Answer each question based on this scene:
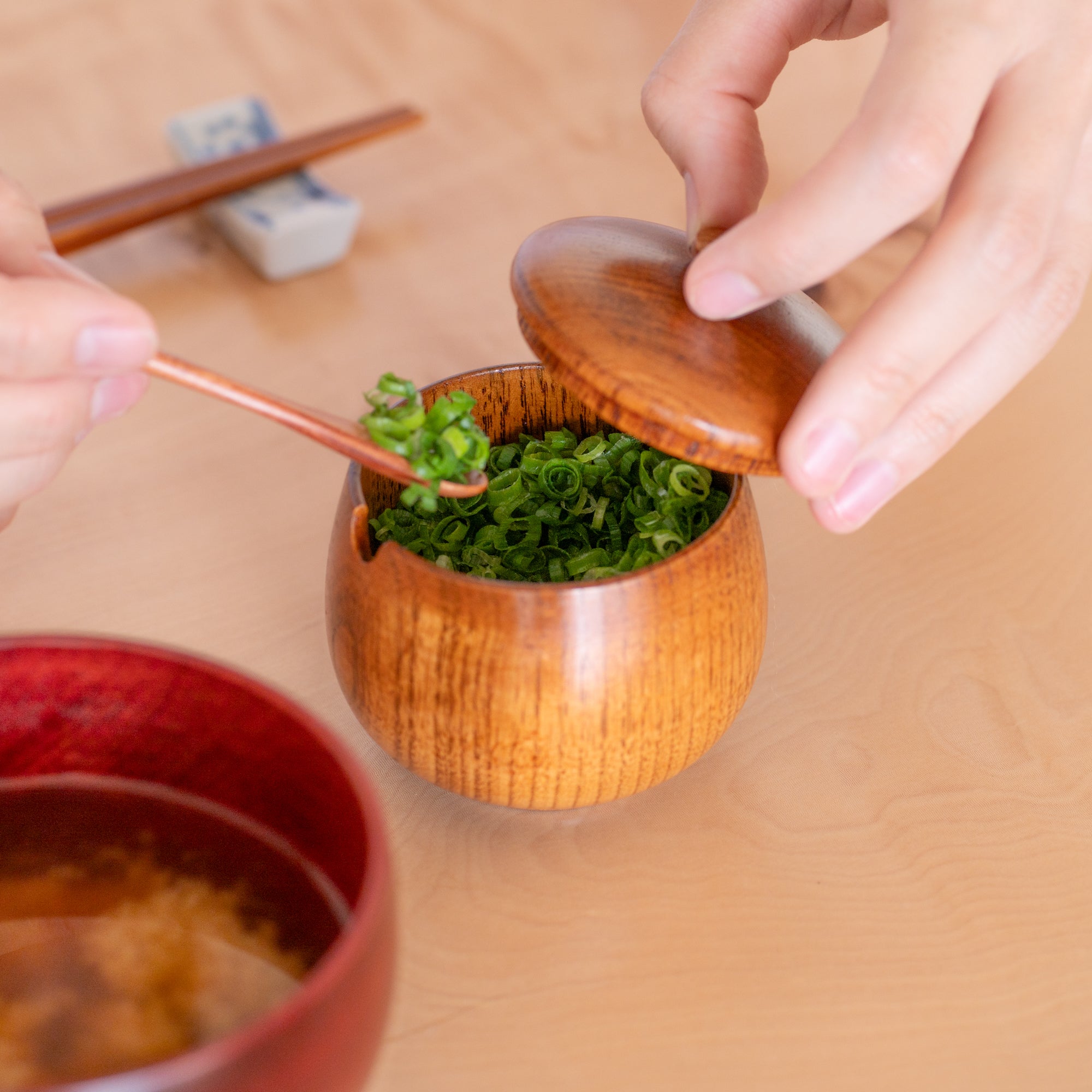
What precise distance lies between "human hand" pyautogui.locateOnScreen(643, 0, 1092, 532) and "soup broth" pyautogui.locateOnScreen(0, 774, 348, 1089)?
0.37 meters

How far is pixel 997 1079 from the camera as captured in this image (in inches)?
27.0

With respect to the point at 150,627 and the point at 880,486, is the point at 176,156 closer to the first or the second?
the point at 150,627

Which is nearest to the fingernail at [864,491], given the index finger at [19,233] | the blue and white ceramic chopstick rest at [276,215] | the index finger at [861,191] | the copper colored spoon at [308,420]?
the index finger at [861,191]

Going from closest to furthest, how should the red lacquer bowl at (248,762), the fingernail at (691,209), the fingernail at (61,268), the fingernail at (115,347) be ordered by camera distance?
the red lacquer bowl at (248,762), the fingernail at (115,347), the fingernail at (61,268), the fingernail at (691,209)

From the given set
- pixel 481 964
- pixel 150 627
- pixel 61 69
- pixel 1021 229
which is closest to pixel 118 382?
pixel 150 627

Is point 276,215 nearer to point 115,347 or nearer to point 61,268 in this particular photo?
point 61,268

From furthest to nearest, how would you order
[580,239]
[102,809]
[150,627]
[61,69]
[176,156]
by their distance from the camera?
[61,69], [176,156], [150,627], [580,239], [102,809]

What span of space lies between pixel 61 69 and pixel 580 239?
4.62 feet

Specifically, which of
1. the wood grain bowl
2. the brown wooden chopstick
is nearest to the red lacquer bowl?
the wood grain bowl

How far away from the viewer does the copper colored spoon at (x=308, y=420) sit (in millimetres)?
695

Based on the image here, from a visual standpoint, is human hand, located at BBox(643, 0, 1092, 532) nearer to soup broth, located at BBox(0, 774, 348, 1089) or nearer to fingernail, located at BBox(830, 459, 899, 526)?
fingernail, located at BBox(830, 459, 899, 526)

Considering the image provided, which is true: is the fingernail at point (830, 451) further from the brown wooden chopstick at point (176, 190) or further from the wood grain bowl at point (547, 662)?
the brown wooden chopstick at point (176, 190)

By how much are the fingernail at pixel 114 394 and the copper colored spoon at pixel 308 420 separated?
0.33ft

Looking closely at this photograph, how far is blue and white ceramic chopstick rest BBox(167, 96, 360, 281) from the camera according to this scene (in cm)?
138
